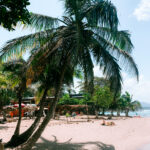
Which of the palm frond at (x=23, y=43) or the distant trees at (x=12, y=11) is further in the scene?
the palm frond at (x=23, y=43)

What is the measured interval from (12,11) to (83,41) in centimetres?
297

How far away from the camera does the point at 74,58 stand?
5.95 metres

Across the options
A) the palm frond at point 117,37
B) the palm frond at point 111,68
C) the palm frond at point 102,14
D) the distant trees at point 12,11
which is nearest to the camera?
the distant trees at point 12,11

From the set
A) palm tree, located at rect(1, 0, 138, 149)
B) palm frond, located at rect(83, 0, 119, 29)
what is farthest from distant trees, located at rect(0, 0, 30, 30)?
palm frond, located at rect(83, 0, 119, 29)

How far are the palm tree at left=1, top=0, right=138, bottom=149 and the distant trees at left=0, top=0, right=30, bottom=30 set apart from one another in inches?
100

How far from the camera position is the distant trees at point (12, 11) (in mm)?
3348

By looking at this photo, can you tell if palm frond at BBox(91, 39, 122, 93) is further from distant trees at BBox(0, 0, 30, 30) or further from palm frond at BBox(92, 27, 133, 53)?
distant trees at BBox(0, 0, 30, 30)

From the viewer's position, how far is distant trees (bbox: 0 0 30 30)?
3348 mm

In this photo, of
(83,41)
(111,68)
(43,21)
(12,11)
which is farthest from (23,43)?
(12,11)

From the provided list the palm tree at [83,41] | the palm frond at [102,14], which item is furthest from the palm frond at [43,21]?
the palm frond at [102,14]

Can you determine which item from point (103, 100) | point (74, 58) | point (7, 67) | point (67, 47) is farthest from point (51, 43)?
point (103, 100)

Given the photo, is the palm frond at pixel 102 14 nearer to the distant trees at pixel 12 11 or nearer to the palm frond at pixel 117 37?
the palm frond at pixel 117 37

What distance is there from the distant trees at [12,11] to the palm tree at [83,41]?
8.36 feet

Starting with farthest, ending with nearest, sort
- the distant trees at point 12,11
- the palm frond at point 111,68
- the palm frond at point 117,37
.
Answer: the palm frond at point 117,37 → the palm frond at point 111,68 → the distant trees at point 12,11
